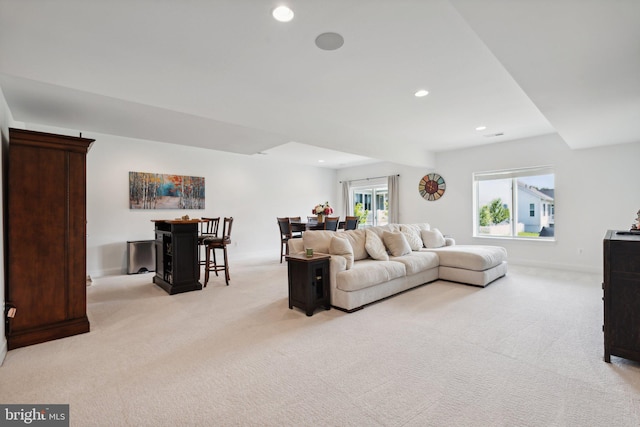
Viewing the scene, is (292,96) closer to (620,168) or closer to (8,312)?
(8,312)

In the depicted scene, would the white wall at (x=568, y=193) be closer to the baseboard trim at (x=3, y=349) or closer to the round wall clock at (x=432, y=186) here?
the round wall clock at (x=432, y=186)

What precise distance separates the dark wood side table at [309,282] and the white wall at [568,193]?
4.65 m

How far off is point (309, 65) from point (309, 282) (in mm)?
2252

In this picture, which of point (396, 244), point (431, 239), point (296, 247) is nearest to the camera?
point (296, 247)

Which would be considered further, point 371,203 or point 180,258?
point 371,203

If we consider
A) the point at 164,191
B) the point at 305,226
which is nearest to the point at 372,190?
the point at 305,226

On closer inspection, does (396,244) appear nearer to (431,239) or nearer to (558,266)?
(431,239)

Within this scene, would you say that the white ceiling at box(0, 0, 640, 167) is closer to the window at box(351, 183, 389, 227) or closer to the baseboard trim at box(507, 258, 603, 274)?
the baseboard trim at box(507, 258, 603, 274)

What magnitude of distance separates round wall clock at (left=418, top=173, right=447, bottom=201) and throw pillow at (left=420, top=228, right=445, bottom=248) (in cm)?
217

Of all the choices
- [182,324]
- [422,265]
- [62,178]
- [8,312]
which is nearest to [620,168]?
[422,265]

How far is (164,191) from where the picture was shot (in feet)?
20.4

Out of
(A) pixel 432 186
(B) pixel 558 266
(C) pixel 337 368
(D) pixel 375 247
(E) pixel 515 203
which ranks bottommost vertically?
(C) pixel 337 368

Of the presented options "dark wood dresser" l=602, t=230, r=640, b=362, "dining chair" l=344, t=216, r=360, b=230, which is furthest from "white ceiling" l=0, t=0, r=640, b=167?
"dining chair" l=344, t=216, r=360, b=230

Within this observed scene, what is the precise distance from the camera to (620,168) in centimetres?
514
